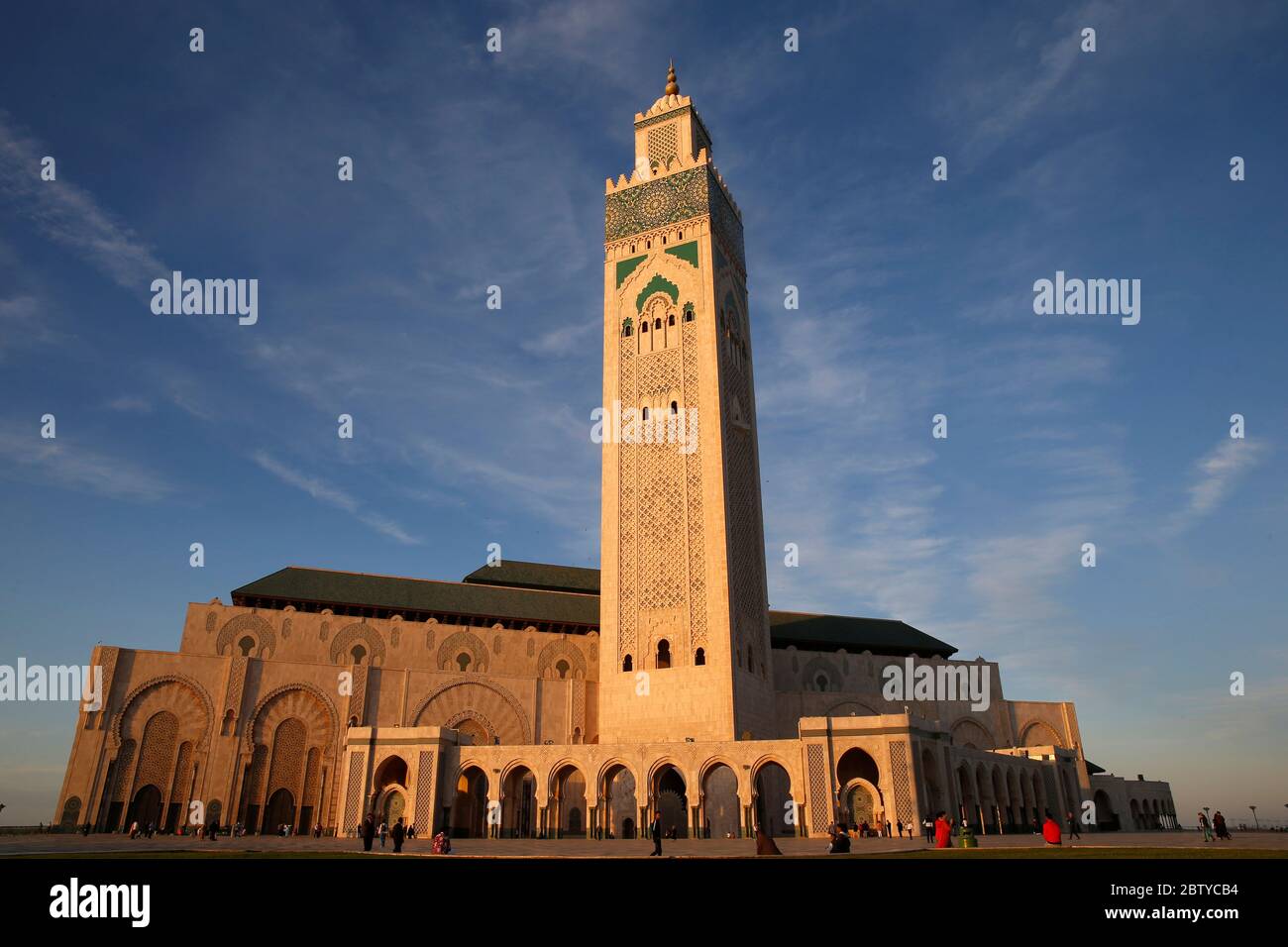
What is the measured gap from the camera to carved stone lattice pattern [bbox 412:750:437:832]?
25.9 metres

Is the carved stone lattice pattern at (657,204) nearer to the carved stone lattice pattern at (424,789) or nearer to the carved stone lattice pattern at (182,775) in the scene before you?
the carved stone lattice pattern at (424,789)

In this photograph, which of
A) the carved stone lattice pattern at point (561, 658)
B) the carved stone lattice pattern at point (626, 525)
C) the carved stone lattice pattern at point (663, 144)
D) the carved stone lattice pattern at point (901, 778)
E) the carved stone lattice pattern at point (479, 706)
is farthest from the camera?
the carved stone lattice pattern at point (561, 658)

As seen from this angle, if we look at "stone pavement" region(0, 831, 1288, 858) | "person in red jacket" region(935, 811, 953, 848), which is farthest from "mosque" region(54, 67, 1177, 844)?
"person in red jacket" region(935, 811, 953, 848)

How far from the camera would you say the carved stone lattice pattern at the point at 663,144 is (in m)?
34.9

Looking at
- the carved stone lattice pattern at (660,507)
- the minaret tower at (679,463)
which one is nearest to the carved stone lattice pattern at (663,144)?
the minaret tower at (679,463)

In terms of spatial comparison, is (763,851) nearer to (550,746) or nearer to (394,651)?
(550,746)

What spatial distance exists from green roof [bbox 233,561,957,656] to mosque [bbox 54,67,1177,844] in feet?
0.53

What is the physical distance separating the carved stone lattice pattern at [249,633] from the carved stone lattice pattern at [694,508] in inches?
656

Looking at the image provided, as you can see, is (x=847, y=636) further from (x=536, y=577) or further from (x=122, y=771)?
(x=122, y=771)

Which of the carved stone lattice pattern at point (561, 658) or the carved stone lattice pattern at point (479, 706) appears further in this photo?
the carved stone lattice pattern at point (561, 658)

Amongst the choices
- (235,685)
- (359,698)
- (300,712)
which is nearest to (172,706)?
(235,685)

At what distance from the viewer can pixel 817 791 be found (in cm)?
2331
